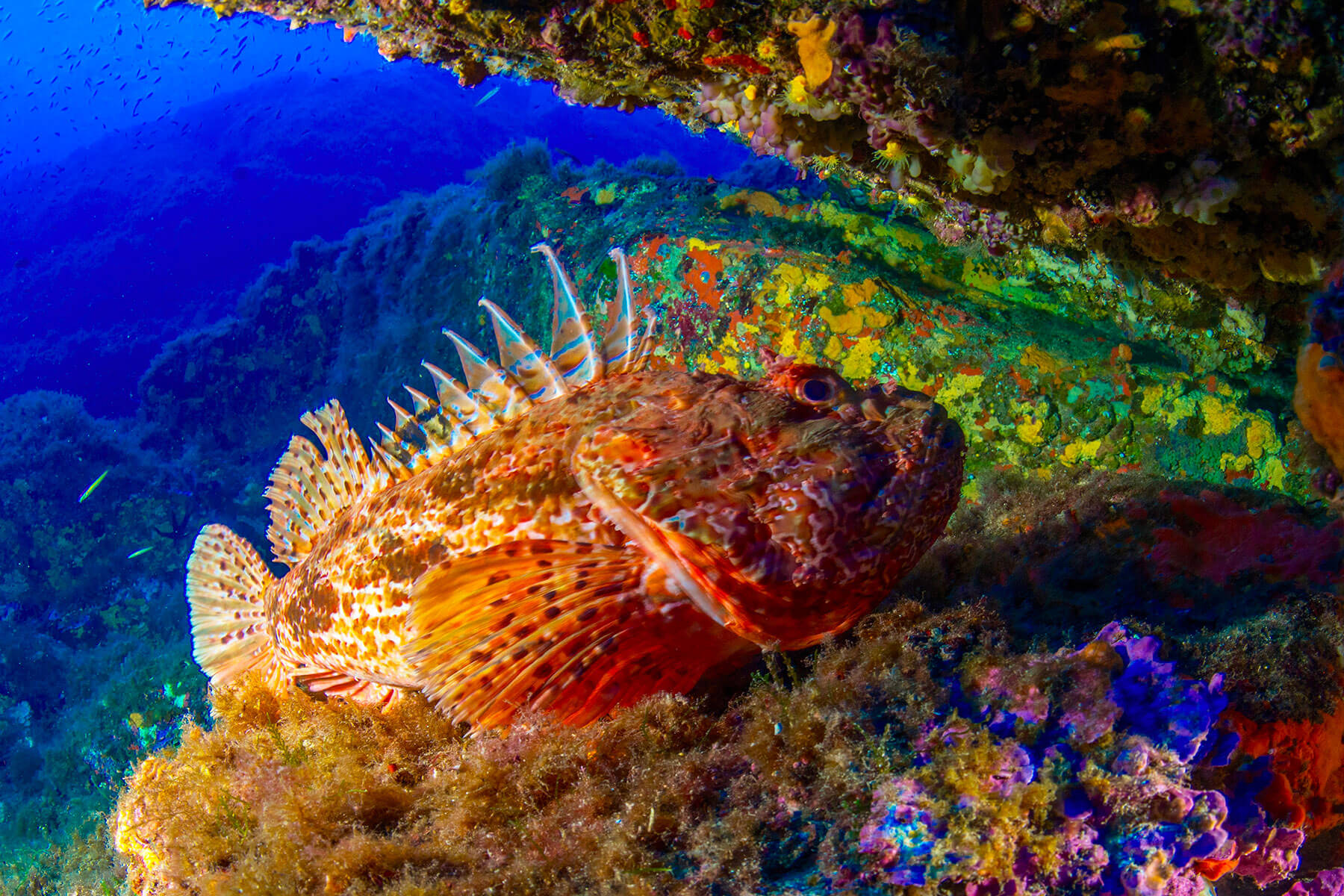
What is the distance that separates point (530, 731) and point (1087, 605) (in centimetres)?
208

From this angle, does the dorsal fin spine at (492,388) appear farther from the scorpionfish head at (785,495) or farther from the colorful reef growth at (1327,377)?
the colorful reef growth at (1327,377)

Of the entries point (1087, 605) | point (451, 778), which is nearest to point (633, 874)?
point (451, 778)

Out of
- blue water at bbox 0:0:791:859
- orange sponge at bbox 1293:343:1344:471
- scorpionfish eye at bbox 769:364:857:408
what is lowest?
orange sponge at bbox 1293:343:1344:471

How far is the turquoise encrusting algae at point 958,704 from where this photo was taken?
142 centimetres

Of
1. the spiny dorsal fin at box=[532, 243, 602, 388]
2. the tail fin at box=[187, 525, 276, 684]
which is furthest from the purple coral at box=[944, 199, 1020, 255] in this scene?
the tail fin at box=[187, 525, 276, 684]

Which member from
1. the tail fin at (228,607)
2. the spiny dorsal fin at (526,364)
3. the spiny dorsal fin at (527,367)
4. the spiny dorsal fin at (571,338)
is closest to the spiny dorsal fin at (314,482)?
the tail fin at (228,607)

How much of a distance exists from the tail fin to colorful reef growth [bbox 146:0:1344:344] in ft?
9.55

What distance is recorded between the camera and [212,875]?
200 centimetres

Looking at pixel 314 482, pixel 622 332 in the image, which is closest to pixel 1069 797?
pixel 622 332

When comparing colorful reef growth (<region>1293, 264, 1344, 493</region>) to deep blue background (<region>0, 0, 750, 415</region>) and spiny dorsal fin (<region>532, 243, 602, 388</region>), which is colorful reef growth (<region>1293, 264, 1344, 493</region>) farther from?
deep blue background (<region>0, 0, 750, 415</region>)

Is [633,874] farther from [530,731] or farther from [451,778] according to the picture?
[451,778]

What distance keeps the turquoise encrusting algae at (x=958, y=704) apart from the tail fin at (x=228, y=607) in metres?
0.41

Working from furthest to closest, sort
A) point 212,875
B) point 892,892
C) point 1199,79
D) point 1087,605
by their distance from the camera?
point 1087,605, point 1199,79, point 212,875, point 892,892

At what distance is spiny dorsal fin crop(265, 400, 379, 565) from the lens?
3.30 metres
